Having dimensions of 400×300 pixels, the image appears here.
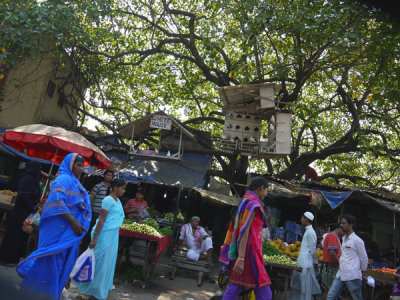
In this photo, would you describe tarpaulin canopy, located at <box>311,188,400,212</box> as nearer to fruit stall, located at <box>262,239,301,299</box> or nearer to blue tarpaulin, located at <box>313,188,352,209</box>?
blue tarpaulin, located at <box>313,188,352,209</box>

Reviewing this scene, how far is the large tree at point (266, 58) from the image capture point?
816cm

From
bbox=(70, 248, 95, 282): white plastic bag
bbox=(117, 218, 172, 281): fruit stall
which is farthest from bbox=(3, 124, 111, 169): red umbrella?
bbox=(70, 248, 95, 282): white plastic bag

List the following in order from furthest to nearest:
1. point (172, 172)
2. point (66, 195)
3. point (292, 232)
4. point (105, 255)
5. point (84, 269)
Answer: point (172, 172) → point (292, 232) → point (105, 255) → point (84, 269) → point (66, 195)

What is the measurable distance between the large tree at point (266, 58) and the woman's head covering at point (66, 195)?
161 inches

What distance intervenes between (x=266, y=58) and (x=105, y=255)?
11.8 metres

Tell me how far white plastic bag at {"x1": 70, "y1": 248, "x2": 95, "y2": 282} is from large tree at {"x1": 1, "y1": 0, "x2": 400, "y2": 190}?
466 cm

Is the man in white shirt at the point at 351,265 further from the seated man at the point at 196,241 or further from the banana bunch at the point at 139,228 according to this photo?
the banana bunch at the point at 139,228

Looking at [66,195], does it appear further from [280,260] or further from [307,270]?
[307,270]

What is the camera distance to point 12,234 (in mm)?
6051

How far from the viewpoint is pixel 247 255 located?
12.9 feet

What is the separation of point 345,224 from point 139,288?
4122 millimetres

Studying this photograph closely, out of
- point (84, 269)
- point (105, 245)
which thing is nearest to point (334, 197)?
point (105, 245)

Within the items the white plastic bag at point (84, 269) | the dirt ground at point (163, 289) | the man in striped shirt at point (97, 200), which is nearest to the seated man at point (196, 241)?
the dirt ground at point (163, 289)

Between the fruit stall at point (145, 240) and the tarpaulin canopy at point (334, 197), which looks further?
the tarpaulin canopy at point (334, 197)
